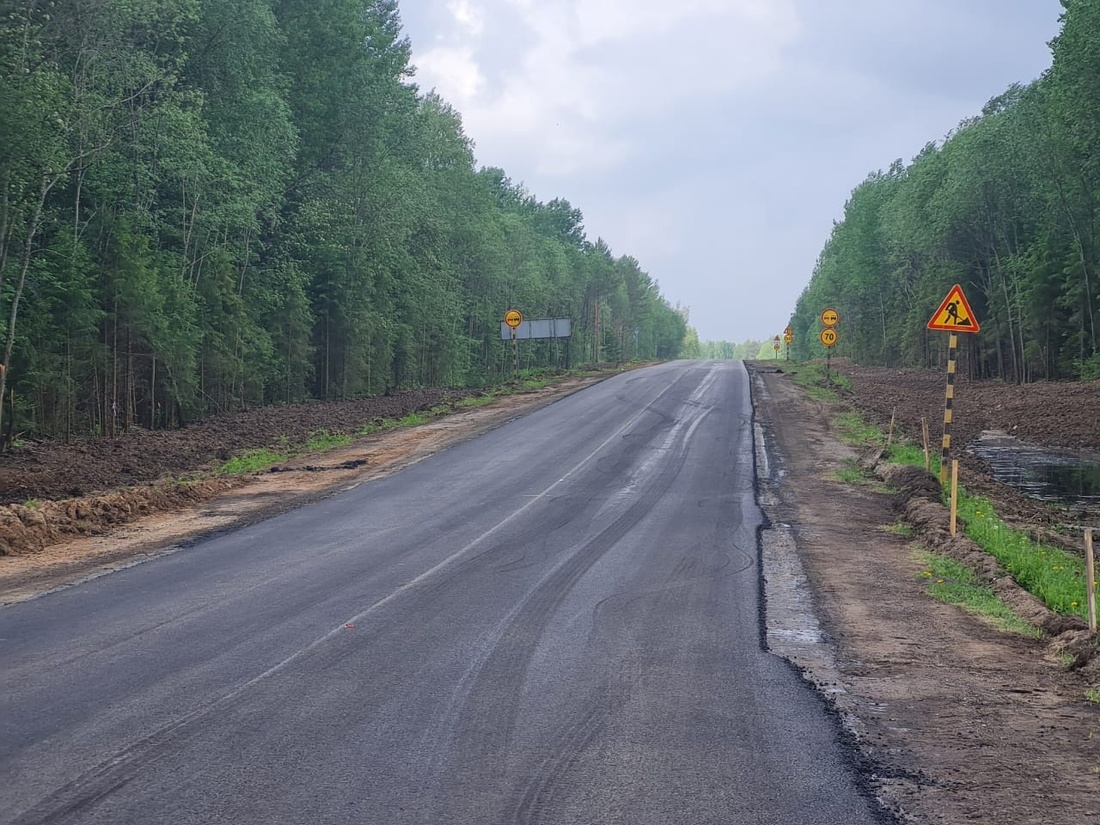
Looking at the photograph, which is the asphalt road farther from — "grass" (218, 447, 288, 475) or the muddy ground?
"grass" (218, 447, 288, 475)

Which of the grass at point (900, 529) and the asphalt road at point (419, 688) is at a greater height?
the asphalt road at point (419, 688)

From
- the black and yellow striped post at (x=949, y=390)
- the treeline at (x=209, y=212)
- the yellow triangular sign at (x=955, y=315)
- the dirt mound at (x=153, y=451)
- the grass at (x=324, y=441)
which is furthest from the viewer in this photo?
the grass at (x=324, y=441)

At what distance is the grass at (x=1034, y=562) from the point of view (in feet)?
34.4

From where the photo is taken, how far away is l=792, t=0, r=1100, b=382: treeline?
1486 inches

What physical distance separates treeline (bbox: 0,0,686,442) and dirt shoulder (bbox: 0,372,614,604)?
8.72 feet

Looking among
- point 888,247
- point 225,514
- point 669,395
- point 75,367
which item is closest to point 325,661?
point 225,514

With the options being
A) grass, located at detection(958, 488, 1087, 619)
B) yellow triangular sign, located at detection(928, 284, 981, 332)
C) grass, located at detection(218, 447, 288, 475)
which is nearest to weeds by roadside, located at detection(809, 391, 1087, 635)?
grass, located at detection(958, 488, 1087, 619)

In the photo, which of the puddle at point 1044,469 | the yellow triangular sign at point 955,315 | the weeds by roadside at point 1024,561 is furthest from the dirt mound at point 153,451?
the puddle at point 1044,469

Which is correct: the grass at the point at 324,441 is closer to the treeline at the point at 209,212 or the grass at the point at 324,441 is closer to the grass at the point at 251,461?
the grass at the point at 251,461

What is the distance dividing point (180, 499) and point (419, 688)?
1093cm

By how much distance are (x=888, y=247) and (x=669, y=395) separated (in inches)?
2244

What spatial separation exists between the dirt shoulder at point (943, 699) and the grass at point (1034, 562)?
103 centimetres

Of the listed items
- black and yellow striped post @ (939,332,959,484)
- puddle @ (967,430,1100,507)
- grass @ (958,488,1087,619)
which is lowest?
puddle @ (967,430,1100,507)

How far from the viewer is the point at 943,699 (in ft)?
23.1
